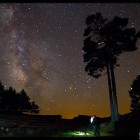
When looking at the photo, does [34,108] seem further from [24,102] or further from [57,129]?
[57,129]

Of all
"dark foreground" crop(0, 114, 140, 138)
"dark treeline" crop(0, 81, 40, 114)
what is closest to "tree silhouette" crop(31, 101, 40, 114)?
"dark treeline" crop(0, 81, 40, 114)

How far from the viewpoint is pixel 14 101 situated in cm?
7044

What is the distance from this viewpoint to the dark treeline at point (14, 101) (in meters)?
68.6

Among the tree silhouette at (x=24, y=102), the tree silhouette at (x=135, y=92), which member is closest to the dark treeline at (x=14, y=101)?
the tree silhouette at (x=24, y=102)

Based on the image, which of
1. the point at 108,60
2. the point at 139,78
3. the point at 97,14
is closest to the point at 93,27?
the point at 97,14

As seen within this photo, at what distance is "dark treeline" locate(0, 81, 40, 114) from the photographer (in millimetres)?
68625

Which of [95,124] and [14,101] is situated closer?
[95,124]

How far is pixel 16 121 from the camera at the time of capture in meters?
35.5

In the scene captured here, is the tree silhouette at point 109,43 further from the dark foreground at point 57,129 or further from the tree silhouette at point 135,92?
the tree silhouette at point 135,92

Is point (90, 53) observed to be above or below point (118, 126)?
above

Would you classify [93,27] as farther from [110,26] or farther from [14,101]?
[14,101]

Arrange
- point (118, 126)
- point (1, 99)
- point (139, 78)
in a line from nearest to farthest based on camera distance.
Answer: point (118, 126)
point (139, 78)
point (1, 99)

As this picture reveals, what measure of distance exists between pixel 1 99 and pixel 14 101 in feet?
9.73

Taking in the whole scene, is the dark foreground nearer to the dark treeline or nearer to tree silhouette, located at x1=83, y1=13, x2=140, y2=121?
tree silhouette, located at x1=83, y1=13, x2=140, y2=121
